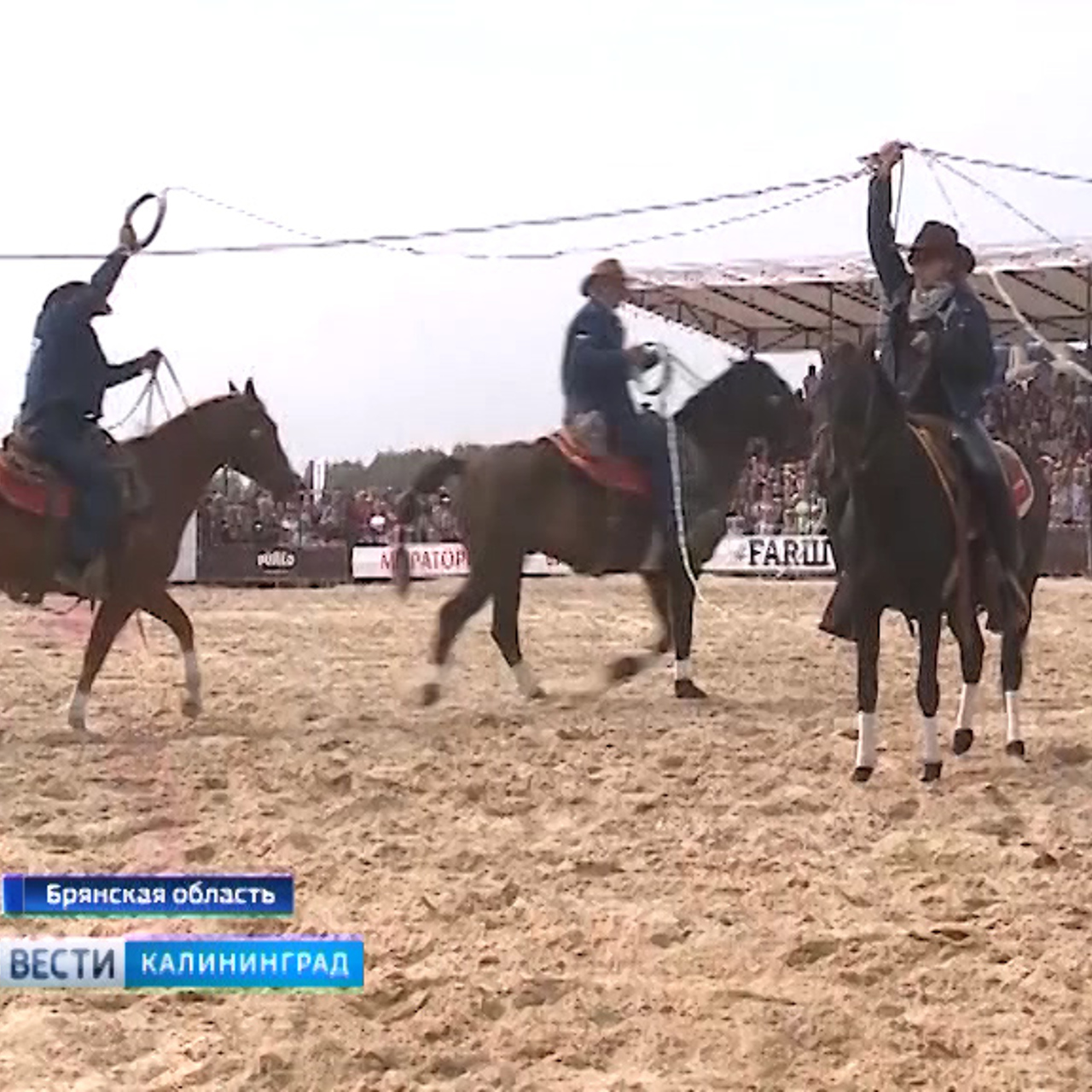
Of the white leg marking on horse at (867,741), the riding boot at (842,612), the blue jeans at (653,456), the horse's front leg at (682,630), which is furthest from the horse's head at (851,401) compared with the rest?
the horse's front leg at (682,630)

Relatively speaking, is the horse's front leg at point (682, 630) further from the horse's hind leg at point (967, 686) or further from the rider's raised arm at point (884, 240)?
the rider's raised arm at point (884, 240)

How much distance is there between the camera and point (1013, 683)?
748 centimetres

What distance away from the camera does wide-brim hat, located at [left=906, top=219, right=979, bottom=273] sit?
6.64 m

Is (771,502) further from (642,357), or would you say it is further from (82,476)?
(82,476)

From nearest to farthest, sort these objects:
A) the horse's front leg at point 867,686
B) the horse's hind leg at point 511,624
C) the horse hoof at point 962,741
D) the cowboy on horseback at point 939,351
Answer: the cowboy on horseback at point 939,351 → the horse's front leg at point 867,686 → the horse hoof at point 962,741 → the horse's hind leg at point 511,624

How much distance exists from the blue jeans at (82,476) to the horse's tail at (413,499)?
1.36 meters

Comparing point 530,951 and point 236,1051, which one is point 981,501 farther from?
point 236,1051

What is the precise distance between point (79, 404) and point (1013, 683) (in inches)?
171

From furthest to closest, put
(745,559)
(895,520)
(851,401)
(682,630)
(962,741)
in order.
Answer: (745,559) < (682,630) < (962,741) < (895,520) < (851,401)

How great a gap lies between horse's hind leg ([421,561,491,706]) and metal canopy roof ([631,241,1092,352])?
64.0 inches

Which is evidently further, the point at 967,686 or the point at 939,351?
the point at 967,686

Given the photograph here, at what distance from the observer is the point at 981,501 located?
273 inches

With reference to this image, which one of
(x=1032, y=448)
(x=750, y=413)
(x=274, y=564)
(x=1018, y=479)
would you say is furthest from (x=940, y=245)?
(x=274, y=564)

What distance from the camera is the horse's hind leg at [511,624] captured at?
29.5 ft
